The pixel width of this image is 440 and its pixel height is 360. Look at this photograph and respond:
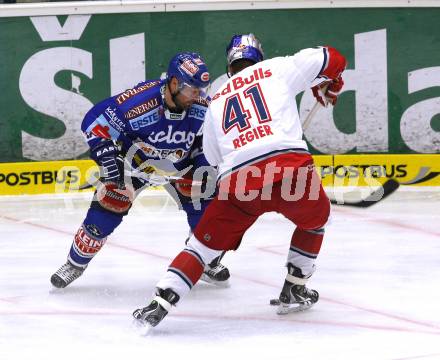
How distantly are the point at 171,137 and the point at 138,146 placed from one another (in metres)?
0.16

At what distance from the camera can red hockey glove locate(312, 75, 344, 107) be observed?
159 inches

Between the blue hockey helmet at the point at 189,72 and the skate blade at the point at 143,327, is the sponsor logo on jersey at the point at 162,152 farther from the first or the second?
Result: the skate blade at the point at 143,327

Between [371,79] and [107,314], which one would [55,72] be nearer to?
[371,79]

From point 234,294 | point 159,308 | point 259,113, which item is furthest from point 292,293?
point 259,113

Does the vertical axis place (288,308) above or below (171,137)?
below

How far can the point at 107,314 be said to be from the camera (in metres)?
4.16

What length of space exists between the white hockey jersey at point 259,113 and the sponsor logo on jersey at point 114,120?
637 millimetres

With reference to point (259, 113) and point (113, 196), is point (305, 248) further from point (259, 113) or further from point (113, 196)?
point (113, 196)

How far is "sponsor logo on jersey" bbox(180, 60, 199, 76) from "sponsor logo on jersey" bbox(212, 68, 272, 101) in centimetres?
Answer: 33

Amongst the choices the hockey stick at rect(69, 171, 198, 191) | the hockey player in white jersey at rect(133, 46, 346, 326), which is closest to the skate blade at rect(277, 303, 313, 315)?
the hockey player in white jersey at rect(133, 46, 346, 326)

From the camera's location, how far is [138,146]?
14.8 feet

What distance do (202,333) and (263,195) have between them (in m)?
0.54

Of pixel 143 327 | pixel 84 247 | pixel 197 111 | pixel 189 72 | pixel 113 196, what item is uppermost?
pixel 189 72

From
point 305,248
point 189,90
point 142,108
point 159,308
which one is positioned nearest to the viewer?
point 159,308
